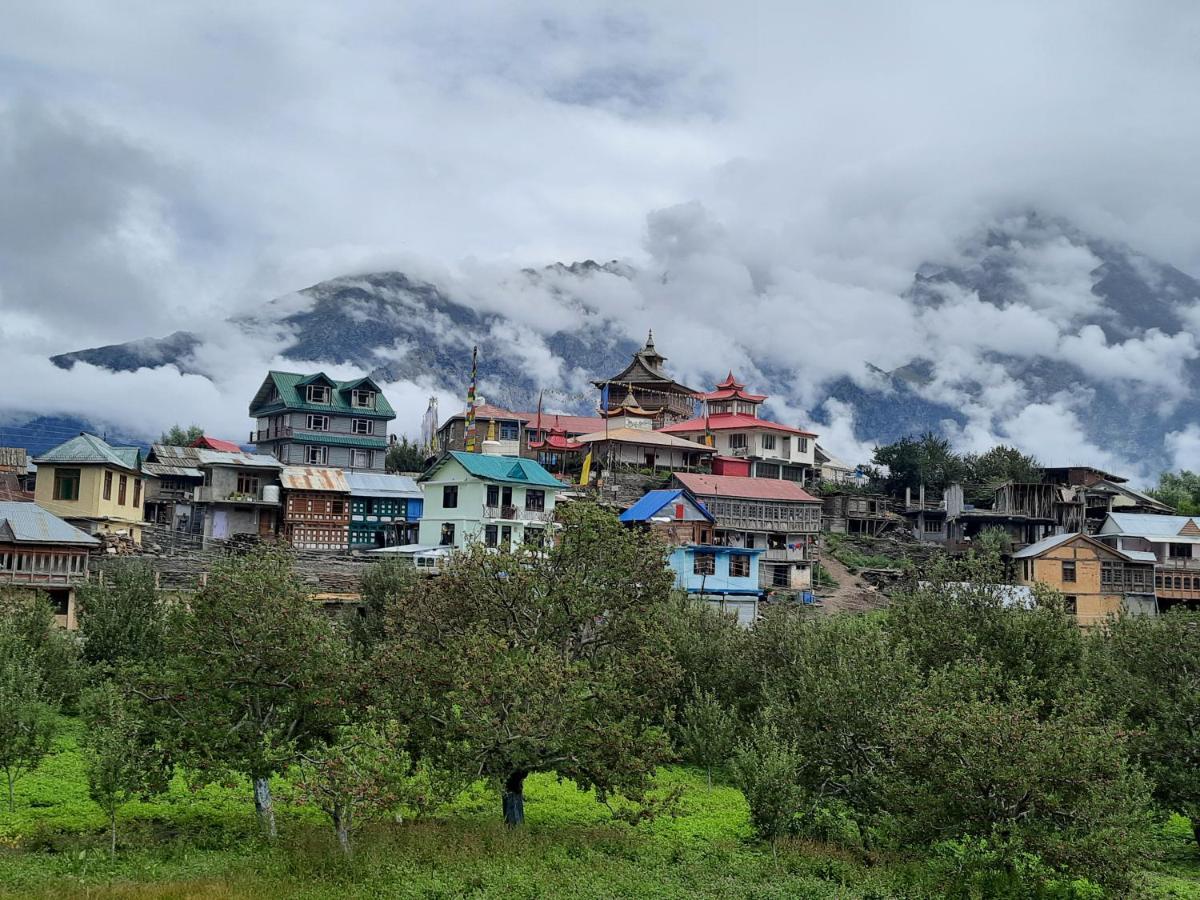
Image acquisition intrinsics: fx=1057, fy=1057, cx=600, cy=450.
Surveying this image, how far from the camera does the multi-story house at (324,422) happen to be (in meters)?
85.4

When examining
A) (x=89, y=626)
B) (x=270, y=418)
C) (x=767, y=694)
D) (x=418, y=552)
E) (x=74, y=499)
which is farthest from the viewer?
(x=270, y=418)

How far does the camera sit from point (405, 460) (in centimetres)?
10500

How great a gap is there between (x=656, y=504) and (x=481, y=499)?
41.3ft

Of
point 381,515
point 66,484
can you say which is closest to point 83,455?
point 66,484

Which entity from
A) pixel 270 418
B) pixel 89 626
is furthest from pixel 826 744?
pixel 270 418

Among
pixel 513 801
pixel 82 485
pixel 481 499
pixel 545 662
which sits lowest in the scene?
pixel 513 801

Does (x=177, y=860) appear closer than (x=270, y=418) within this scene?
Yes

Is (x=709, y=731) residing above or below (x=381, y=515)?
below

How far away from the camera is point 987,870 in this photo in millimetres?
28125

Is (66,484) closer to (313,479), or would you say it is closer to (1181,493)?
(313,479)

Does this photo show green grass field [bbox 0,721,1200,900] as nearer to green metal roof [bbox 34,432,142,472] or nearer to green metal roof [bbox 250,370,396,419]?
green metal roof [bbox 34,432,142,472]

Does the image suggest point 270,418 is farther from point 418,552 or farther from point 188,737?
point 188,737

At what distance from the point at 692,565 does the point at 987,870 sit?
145 feet

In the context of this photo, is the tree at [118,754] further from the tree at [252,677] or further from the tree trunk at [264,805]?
the tree trunk at [264,805]
